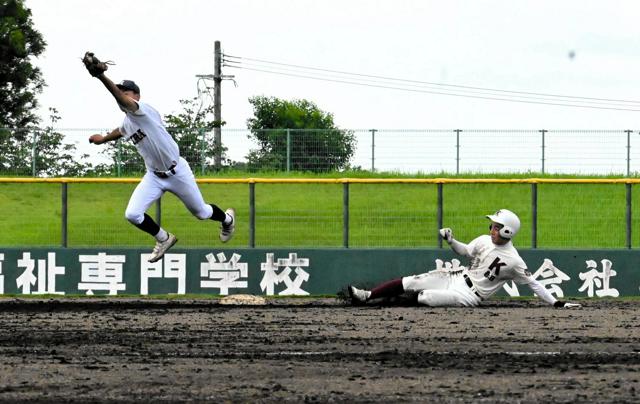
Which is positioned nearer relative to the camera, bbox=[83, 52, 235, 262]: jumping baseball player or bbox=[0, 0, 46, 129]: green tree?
bbox=[83, 52, 235, 262]: jumping baseball player

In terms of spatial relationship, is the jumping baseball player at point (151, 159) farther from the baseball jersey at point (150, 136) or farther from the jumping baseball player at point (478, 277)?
the jumping baseball player at point (478, 277)

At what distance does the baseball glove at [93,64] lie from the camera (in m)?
15.0

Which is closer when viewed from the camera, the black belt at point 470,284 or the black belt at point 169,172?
the black belt at point 169,172

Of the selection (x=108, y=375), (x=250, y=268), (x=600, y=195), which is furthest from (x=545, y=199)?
(x=108, y=375)

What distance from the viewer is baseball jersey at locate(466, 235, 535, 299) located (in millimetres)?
18156

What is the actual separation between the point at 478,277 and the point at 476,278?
0.04m

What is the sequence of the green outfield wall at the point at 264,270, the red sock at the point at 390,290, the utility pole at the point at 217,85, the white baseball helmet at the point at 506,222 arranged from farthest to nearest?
the utility pole at the point at 217,85
the green outfield wall at the point at 264,270
the red sock at the point at 390,290
the white baseball helmet at the point at 506,222

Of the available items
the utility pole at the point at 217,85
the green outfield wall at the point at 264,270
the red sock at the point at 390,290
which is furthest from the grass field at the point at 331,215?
the red sock at the point at 390,290

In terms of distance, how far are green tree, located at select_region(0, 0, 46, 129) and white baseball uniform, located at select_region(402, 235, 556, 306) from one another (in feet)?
107

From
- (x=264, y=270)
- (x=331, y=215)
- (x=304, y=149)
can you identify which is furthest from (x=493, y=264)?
(x=304, y=149)

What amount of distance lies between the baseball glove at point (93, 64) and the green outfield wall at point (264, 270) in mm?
8106

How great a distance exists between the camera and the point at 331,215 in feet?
115

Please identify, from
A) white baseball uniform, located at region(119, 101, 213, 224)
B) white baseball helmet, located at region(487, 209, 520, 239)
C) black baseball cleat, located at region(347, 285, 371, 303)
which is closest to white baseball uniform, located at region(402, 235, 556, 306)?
white baseball helmet, located at region(487, 209, 520, 239)

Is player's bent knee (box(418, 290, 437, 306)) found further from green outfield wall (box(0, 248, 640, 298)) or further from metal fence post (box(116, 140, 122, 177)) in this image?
metal fence post (box(116, 140, 122, 177))
